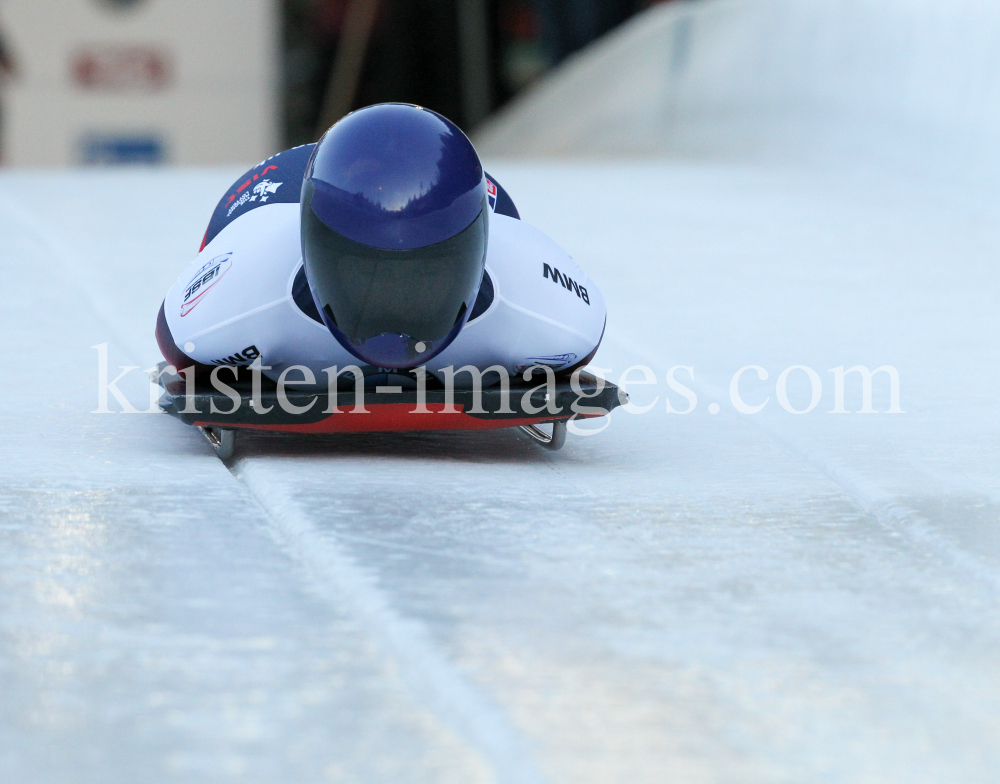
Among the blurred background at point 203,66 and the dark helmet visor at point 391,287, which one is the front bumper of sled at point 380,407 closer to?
the dark helmet visor at point 391,287

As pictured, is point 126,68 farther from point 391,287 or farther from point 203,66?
point 391,287

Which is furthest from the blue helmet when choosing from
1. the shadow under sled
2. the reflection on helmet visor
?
the shadow under sled

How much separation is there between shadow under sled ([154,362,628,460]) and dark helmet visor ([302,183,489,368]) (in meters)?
0.09

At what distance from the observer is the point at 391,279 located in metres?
2.44

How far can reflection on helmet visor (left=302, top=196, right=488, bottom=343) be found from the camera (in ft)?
7.95

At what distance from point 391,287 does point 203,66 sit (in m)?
11.9

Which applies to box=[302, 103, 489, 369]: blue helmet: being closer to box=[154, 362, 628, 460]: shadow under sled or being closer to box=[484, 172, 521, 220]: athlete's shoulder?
box=[154, 362, 628, 460]: shadow under sled

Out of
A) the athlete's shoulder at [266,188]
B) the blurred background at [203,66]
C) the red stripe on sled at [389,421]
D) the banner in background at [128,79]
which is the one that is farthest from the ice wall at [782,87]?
the red stripe on sled at [389,421]

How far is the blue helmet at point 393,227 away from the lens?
240 cm

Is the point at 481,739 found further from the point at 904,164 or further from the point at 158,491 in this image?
the point at 904,164

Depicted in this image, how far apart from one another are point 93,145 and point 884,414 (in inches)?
453

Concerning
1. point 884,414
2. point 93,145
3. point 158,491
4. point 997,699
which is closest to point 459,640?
point 997,699

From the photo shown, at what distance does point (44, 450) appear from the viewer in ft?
8.79

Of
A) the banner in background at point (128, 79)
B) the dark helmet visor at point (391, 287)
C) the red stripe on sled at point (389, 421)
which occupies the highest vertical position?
the dark helmet visor at point (391, 287)
